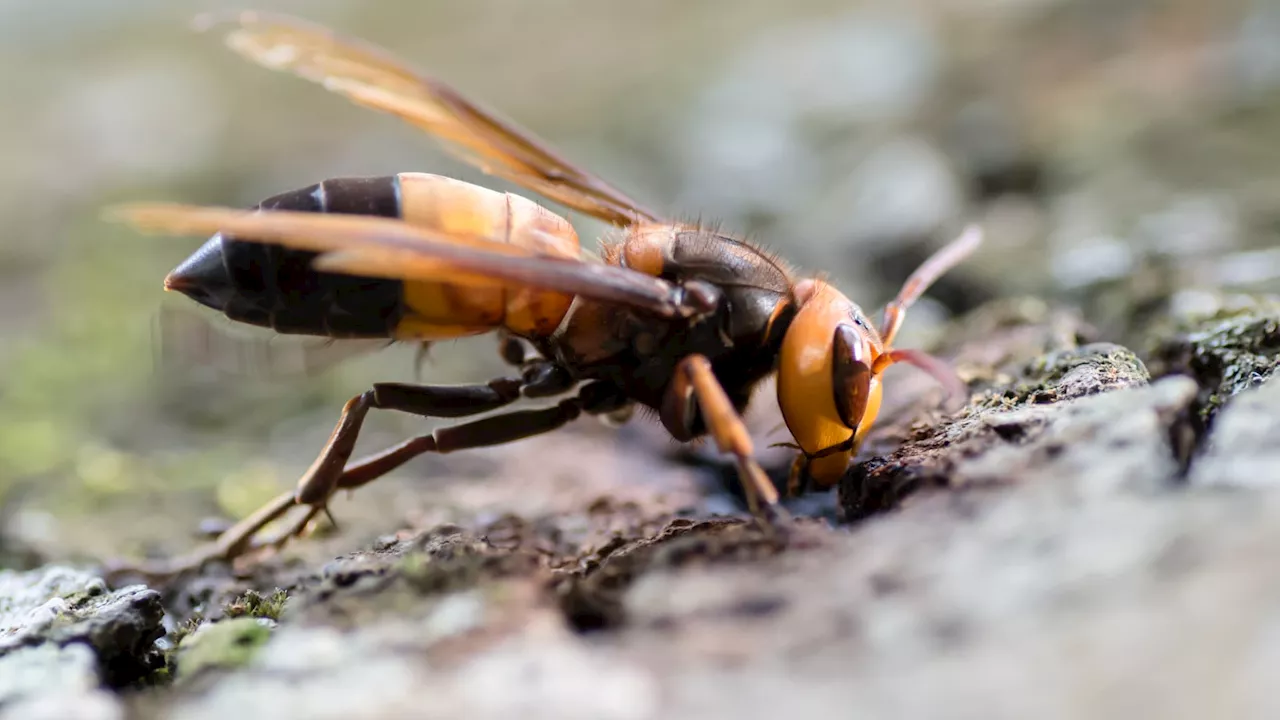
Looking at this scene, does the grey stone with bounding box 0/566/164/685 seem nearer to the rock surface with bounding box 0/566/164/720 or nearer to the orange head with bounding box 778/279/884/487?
the rock surface with bounding box 0/566/164/720

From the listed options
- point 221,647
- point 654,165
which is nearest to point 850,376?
point 221,647

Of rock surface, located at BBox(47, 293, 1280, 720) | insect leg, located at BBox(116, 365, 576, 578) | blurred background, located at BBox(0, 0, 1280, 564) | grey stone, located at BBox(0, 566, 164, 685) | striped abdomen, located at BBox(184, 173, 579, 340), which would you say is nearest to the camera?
rock surface, located at BBox(47, 293, 1280, 720)

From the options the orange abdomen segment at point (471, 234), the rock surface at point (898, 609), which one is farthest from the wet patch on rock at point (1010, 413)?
the orange abdomen segment at point (471, 234)

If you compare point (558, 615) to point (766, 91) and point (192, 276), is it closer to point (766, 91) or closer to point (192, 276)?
point (192, 276)

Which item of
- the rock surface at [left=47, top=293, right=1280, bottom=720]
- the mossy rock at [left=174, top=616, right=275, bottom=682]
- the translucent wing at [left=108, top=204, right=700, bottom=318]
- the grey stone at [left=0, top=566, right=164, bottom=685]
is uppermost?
the translucent wing at [left=108, top=204, right=700, bottom=318]

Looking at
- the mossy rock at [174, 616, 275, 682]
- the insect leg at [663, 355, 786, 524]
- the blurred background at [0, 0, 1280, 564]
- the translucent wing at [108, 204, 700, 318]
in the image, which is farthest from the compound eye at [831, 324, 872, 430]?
the mossy rock at [174, 616, 275, 682]
